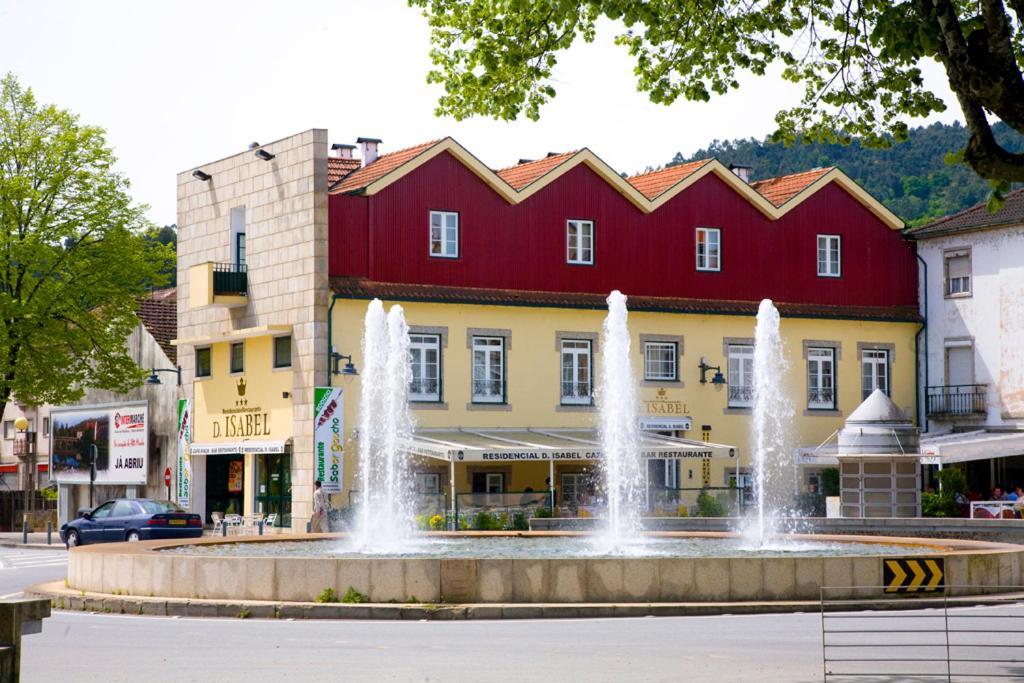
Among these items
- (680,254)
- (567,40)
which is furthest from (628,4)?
(680,254)

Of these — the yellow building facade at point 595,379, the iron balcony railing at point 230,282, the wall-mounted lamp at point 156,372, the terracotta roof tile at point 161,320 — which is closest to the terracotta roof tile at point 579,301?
the yellow building facade at point 595,379

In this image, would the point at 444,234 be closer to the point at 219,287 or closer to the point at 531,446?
the point at 219,287

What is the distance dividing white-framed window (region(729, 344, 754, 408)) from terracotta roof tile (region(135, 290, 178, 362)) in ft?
53.8

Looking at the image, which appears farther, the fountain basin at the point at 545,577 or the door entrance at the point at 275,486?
the door entrance at the point at 275,486

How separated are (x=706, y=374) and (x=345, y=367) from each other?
10926mm

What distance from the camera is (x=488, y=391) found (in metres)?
42.6

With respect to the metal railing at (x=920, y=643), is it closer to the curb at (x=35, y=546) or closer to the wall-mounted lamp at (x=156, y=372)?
the curb at (x=35, y=546)

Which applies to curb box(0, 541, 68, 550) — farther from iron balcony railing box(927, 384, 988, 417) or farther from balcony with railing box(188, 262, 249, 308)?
iron balcony railing box(927, 384, 988, 417)

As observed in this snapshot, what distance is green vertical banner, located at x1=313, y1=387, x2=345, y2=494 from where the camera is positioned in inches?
1583

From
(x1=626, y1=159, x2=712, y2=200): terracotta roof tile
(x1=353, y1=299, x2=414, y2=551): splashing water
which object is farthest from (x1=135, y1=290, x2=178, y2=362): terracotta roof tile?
(x1=626, y1=159, x2=712, y2=200): terracotta roof tile

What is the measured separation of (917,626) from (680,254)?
95.5 feet

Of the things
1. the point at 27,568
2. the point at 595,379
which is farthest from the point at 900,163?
the point at 27,568

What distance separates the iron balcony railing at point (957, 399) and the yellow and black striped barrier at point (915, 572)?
2892 centimetres

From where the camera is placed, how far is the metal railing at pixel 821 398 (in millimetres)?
47000
